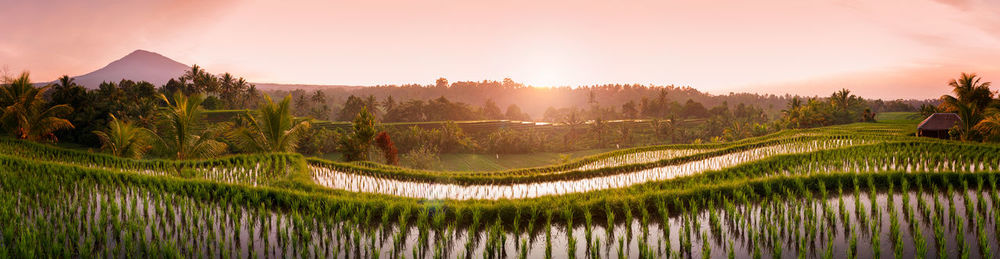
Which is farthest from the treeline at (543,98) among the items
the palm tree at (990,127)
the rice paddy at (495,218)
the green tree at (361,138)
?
the rice paddy at (495,218)

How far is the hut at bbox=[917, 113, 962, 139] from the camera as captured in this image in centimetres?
2648

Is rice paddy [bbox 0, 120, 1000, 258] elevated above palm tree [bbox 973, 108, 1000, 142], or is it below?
below

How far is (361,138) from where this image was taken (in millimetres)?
27719

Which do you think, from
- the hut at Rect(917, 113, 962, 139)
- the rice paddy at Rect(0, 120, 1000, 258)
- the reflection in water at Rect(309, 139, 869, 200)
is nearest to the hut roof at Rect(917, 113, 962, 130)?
the hut at Rect(917, 113, 962, 139)

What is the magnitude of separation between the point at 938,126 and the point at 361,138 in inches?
1322

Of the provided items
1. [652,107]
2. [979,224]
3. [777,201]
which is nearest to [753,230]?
[777,201]

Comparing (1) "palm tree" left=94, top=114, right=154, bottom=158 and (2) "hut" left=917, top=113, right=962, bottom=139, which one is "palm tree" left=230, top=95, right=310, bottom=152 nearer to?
(1) "palm tree" left=94, top=114, right=154, bottom=158

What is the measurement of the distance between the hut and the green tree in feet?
106

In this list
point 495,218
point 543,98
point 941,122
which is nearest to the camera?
point 495,218

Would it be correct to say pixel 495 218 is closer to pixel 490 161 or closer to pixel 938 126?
pixel 938 126

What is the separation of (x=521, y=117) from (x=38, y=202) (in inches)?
3663

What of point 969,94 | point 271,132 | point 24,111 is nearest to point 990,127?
point 969,94

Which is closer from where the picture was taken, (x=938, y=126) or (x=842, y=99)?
(x=938, y=126)

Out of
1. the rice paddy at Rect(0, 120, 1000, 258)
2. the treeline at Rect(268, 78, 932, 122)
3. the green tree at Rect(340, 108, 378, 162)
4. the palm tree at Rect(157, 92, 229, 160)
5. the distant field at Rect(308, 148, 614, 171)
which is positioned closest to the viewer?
the rice paddy at Rect(0, 120, 1000, 258)
